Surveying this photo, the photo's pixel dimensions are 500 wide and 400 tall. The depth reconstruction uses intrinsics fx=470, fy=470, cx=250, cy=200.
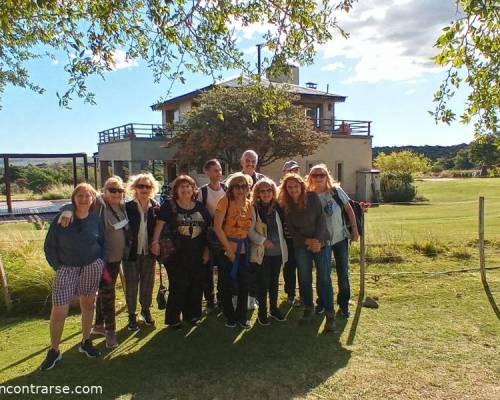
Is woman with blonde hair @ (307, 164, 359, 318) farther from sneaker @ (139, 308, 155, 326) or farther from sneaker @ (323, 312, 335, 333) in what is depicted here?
sneaker @ (139, 308, 155, 326)

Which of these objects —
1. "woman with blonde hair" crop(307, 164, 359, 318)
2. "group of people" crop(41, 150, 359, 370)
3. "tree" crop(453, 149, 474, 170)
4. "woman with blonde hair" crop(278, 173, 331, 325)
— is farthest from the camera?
"tree" crop(453, 149, 474, 170)

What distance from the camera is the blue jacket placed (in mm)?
4145

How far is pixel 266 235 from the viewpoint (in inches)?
201

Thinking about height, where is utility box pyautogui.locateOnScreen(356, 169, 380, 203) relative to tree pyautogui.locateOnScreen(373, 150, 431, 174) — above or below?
below

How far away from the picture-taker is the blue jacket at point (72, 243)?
4145mm

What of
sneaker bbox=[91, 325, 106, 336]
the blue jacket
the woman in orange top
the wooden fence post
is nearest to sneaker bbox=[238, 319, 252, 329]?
the woman in orange top

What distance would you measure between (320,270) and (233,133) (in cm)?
1846

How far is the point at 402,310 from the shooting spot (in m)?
5.72

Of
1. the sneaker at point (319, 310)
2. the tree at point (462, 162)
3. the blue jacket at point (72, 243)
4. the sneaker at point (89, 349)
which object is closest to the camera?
the blue jacket at point (72, 243)

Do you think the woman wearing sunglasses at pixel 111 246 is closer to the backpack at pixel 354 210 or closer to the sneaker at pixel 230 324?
the sneaker at pixel 230 324

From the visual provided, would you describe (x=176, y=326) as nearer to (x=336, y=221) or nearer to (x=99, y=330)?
(x=99, y=330)

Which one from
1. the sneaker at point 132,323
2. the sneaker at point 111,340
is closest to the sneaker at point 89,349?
the sneaker at point 111,340

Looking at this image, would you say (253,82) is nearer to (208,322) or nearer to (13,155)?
(208,322)

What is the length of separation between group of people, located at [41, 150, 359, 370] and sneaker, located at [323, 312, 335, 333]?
0.04ft
